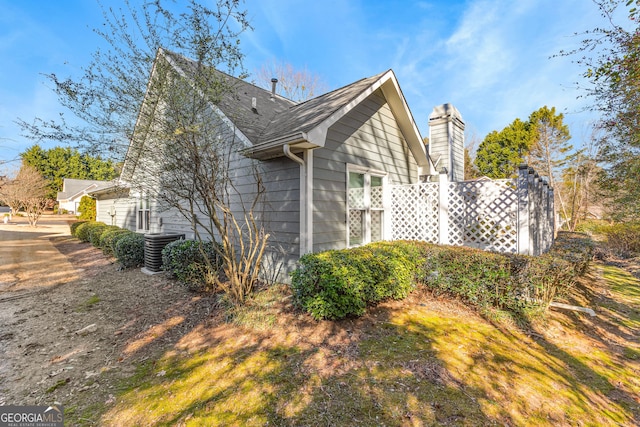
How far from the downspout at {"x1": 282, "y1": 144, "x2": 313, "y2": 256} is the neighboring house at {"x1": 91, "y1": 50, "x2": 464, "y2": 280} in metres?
0.02

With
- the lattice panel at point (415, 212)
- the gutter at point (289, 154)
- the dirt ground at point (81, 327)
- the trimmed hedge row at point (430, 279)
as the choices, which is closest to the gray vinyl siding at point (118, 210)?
the dirt ground at point (81, 327)

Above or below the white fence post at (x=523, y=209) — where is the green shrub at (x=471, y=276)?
below

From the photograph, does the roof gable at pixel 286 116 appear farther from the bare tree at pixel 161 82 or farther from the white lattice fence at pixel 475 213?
the white lattice fence at pixel 475 213

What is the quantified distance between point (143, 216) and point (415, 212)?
10343 millimetres

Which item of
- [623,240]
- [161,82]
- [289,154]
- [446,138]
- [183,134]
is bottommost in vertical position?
[623,240]

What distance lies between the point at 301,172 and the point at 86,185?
48.2 metres

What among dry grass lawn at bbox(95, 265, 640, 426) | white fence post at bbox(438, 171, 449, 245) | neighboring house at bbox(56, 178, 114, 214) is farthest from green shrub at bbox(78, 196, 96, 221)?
white fence post at bbox(438, 171, 449, 245)

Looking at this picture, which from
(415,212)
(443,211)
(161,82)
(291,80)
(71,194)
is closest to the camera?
(161,82)

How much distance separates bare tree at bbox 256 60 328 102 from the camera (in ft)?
64.5

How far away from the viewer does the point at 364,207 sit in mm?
6535

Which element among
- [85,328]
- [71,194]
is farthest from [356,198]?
[71,194]

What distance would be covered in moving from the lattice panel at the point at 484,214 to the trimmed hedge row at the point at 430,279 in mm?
1014

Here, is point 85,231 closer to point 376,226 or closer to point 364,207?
point 364,207

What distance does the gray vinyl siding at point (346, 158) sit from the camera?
5461 millimetres
